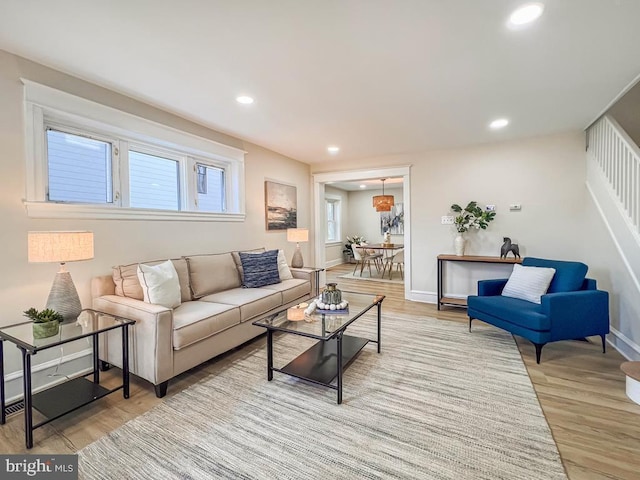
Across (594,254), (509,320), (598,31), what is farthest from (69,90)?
(594,254)

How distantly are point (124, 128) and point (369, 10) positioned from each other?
7.88ft

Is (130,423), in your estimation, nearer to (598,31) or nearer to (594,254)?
(598,31)

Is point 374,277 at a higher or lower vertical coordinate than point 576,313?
lower

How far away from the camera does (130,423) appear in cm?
182

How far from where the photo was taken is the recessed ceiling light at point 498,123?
132 inches

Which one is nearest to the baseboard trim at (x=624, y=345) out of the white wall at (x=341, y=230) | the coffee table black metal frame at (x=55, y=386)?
the coffee table black metal frame at (x=55, y=386)

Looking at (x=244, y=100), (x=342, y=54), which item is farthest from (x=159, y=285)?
(x=342, y=54)

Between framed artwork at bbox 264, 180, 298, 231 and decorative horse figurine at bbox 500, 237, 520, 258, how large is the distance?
127 inches

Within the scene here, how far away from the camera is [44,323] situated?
180cm

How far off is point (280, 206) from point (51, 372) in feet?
10.9

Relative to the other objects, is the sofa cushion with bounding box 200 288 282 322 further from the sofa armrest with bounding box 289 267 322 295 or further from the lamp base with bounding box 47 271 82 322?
the lamp base with bounding box 47 271 82 322

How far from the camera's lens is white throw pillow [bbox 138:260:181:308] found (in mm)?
2439

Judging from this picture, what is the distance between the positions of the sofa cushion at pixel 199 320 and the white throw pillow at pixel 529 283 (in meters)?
2.99

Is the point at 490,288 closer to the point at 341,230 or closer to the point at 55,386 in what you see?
the point at 55,386
